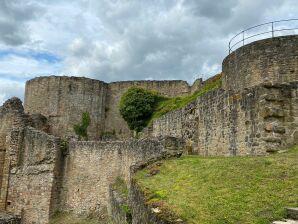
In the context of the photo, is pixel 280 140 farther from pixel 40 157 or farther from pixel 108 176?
pixel 40 157

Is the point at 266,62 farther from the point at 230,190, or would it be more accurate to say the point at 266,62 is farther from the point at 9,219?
the point at 9,219

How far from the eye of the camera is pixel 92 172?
18.6m

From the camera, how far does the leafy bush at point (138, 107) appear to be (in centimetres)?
3216

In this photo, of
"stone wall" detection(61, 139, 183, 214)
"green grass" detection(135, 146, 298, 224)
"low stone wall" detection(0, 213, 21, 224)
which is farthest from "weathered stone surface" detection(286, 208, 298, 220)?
"low stone wall" detection(0, 213, 21, 224)

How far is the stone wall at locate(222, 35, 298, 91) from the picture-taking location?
17469 millimetres

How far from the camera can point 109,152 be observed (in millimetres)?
18141

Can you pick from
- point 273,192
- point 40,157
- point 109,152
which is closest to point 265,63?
point 109,152

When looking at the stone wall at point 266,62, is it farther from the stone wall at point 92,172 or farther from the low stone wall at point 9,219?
the low stone wall at point 9,219

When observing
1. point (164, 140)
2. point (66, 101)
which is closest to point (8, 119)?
point (164, 140)

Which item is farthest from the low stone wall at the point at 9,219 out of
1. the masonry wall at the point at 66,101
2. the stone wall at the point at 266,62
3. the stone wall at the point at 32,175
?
the masonry wall at the point at 66,101

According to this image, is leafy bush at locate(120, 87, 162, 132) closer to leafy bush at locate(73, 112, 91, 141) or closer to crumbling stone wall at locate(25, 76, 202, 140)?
crumbling stone wall at locate(25, 76, 202, 140)

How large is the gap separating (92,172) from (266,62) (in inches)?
366

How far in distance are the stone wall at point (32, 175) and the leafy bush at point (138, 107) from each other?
12.6 metres

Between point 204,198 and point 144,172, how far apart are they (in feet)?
13.7
